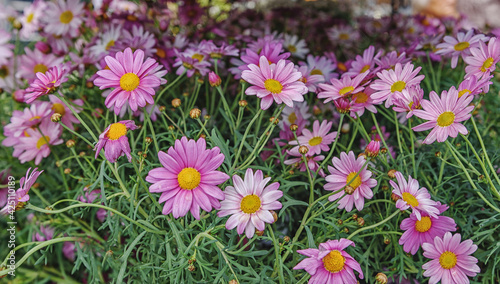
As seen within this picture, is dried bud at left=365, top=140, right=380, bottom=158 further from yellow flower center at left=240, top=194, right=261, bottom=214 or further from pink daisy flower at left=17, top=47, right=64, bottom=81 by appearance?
pink daisy flower at left=17, top=47, right=64, bottom=81

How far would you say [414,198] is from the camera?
545 millimetres

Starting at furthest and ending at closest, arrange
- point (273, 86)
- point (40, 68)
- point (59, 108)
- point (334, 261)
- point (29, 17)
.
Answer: point (29, 17), point (40, 68), point (59, 108), point (273, 86), point (334, 261)

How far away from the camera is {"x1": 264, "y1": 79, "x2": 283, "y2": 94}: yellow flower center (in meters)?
0.59

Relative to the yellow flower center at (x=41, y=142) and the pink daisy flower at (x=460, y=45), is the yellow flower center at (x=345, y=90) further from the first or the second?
the yellow flower center at (x=41, y=142)

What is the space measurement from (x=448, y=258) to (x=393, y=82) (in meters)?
0.29

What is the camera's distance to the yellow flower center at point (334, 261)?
1.60ft

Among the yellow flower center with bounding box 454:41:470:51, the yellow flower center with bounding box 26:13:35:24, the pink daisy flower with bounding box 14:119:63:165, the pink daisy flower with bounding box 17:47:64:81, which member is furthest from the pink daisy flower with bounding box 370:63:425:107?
the yellow flower center with bounding box 26:13:35:24

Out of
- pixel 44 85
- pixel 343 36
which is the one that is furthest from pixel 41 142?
pixel 343 36

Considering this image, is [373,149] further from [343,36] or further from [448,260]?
[343,36]

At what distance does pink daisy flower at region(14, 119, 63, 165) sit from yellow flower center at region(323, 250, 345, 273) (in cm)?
60

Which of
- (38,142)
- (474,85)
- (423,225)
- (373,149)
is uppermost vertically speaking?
(474,85)

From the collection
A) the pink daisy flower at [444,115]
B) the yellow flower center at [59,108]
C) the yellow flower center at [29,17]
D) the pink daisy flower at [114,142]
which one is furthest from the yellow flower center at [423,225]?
the yellow flower center at [29,17]

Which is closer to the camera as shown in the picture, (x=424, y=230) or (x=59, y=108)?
(x=424, y=230)

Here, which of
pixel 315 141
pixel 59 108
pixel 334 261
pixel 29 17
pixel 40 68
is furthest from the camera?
pixel 29 17
